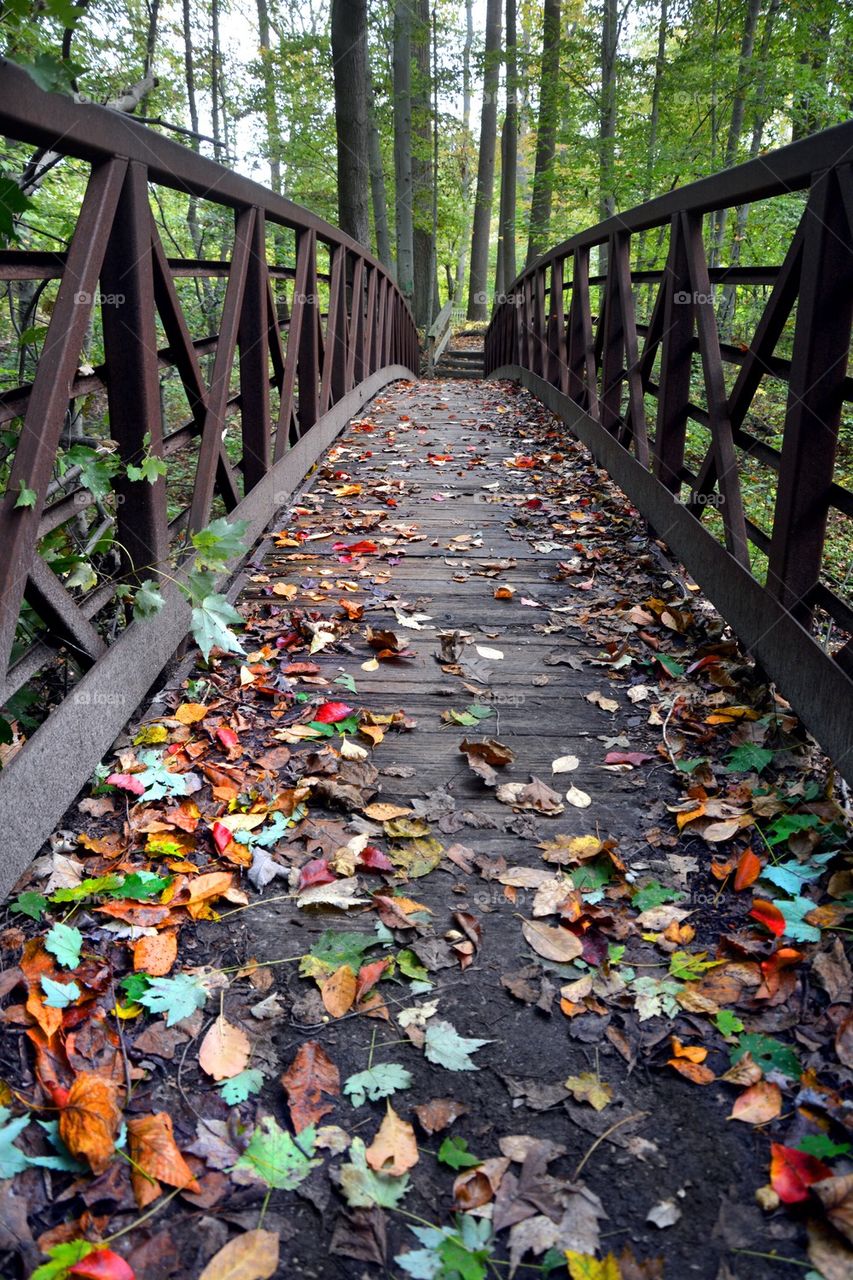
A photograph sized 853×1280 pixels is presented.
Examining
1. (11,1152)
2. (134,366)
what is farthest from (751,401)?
(11,1152)

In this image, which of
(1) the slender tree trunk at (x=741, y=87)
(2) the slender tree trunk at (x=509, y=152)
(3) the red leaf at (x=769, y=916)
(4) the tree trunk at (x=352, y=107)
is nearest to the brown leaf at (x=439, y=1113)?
(3) the red leaf at (x=769, y=916)

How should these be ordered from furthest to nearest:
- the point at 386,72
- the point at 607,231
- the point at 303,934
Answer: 1. the point at 386,72
2. the point at 607,231
3. the point at 303,934

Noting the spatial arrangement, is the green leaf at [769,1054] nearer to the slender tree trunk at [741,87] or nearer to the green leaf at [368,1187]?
the green leaf at [368,1187]

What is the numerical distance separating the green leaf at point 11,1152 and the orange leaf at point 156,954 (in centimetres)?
41

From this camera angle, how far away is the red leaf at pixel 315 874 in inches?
82.1

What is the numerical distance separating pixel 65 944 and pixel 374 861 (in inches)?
28.0

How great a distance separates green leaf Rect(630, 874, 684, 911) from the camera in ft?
6.57

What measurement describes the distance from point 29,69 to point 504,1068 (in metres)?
2.17

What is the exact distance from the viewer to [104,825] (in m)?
2.26

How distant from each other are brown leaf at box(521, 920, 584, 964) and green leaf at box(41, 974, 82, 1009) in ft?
3.10

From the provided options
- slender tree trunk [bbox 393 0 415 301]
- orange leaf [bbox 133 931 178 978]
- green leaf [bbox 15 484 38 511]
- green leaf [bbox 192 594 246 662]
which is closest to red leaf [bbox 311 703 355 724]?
green leaf [bbox 192 594 246 662]

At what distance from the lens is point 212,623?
271 centimetres

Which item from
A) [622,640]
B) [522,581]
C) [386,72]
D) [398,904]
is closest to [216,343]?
[522,581]

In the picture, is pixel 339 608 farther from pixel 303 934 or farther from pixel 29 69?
pixel 29 69
